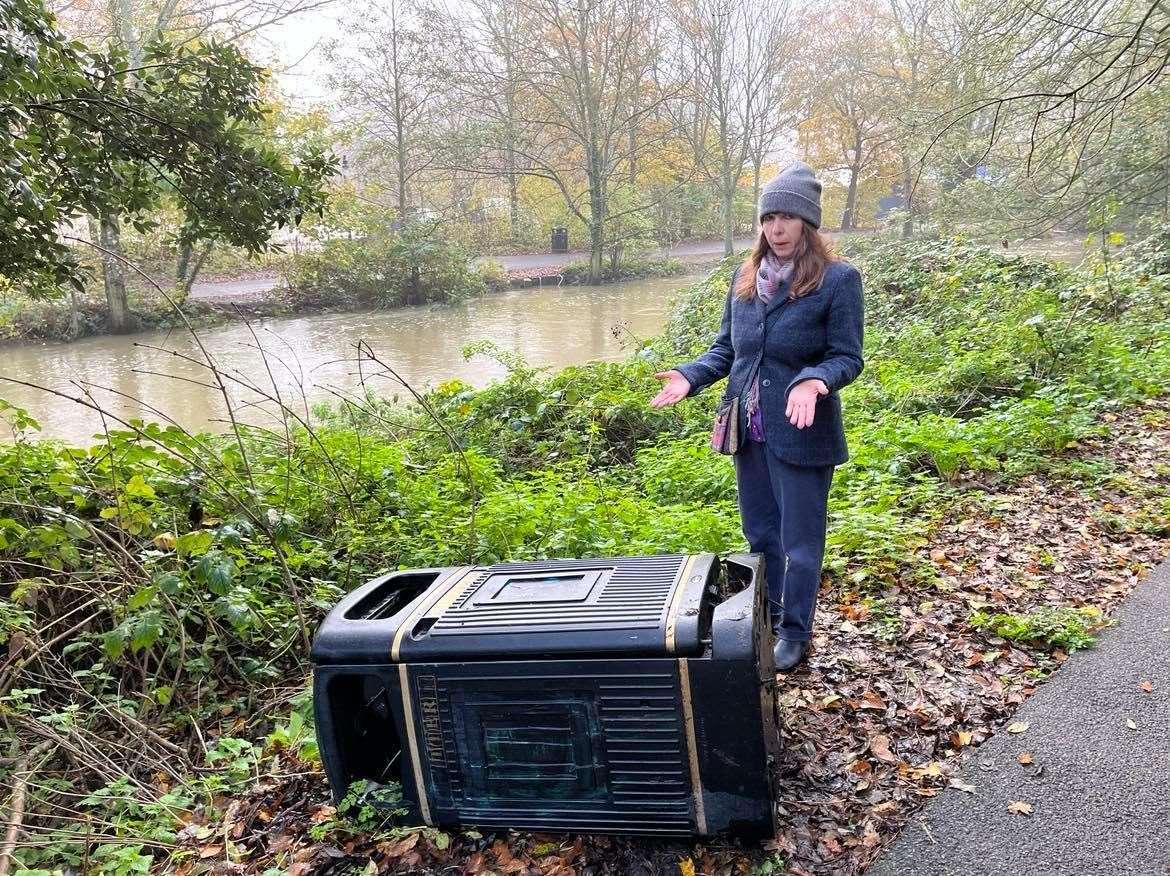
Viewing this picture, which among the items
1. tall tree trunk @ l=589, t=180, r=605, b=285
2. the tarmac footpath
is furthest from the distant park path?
the tarmac footpath

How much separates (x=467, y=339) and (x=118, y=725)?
48.2 ft

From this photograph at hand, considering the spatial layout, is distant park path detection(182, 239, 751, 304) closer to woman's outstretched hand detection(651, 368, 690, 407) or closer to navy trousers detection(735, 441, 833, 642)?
woman's outstretched hand detection(651, 368, 690, 407)

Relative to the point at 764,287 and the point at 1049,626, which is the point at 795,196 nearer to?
the point at 764,287

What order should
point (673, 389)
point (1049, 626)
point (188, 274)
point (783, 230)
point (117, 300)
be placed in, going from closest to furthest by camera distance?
point (783, 230) → point (673, 389) → point (1049, 626) → point (117, 300) → point (188, 274)

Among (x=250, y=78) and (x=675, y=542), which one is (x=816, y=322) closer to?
(x=675, y=542)

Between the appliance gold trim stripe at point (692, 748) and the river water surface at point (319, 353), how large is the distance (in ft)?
26.7

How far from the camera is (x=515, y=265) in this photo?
28.5 m

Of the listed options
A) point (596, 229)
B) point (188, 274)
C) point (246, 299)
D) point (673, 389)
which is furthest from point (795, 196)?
point (596, 229)

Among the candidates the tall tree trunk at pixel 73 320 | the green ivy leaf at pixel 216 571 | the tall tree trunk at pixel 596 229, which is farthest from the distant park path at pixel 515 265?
the green ivy leaf at pixel 216 571

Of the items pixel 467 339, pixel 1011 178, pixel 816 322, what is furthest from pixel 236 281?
pixel 816 322

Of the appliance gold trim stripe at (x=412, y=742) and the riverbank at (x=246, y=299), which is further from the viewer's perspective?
the riverbank at (x=246, y=299)

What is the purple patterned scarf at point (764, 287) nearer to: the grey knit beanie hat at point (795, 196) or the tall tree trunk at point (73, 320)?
the grey knit beanie hat at point (795, 196)

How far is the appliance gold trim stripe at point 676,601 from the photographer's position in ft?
6.47

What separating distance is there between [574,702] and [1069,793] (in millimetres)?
1524
